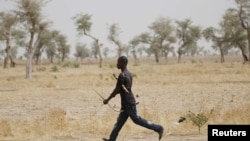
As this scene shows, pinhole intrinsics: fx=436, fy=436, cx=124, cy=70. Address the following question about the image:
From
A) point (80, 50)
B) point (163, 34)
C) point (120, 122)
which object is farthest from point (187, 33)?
point (120, 122)

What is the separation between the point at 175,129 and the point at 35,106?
810cm

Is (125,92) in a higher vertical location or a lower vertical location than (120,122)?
higher

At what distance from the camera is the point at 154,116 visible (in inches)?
485

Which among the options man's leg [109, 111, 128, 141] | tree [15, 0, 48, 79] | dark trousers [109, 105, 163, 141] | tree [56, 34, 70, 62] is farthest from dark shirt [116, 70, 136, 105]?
tree [56, 34, 70, 62]

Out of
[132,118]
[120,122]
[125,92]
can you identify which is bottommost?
[120,122]

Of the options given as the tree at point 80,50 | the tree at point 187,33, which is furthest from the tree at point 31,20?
the tree at point 80,50

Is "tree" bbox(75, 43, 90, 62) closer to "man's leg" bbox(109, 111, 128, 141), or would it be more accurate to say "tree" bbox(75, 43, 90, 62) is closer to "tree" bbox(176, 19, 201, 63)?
"tree" bbox(176, 19, 201, 63)

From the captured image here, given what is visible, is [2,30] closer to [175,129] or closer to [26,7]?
[26,7]

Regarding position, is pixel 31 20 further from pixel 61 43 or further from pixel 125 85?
pixel 61 43

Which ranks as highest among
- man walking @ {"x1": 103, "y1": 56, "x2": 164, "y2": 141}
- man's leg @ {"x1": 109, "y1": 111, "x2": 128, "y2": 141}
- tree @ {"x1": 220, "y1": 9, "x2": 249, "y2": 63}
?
tree @ {"x1": 220, "y1": 9, "x2": 249, "y2": 63}

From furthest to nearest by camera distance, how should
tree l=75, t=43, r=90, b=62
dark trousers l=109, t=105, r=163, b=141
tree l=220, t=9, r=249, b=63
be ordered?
tree l=75, t=43, r=90, b=62 < tree l=220, t=9, r=249, b=63 < dark trousers l=109, t=105, r=163, b=141

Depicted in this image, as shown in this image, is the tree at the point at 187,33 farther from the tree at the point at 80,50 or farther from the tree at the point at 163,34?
the tree at the point at 80,50

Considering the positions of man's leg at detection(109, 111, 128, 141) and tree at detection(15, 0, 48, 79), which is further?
tree at detection(15, 0, 48, 79)

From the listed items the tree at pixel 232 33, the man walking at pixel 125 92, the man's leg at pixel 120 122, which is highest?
the tree at pixel 232 33
